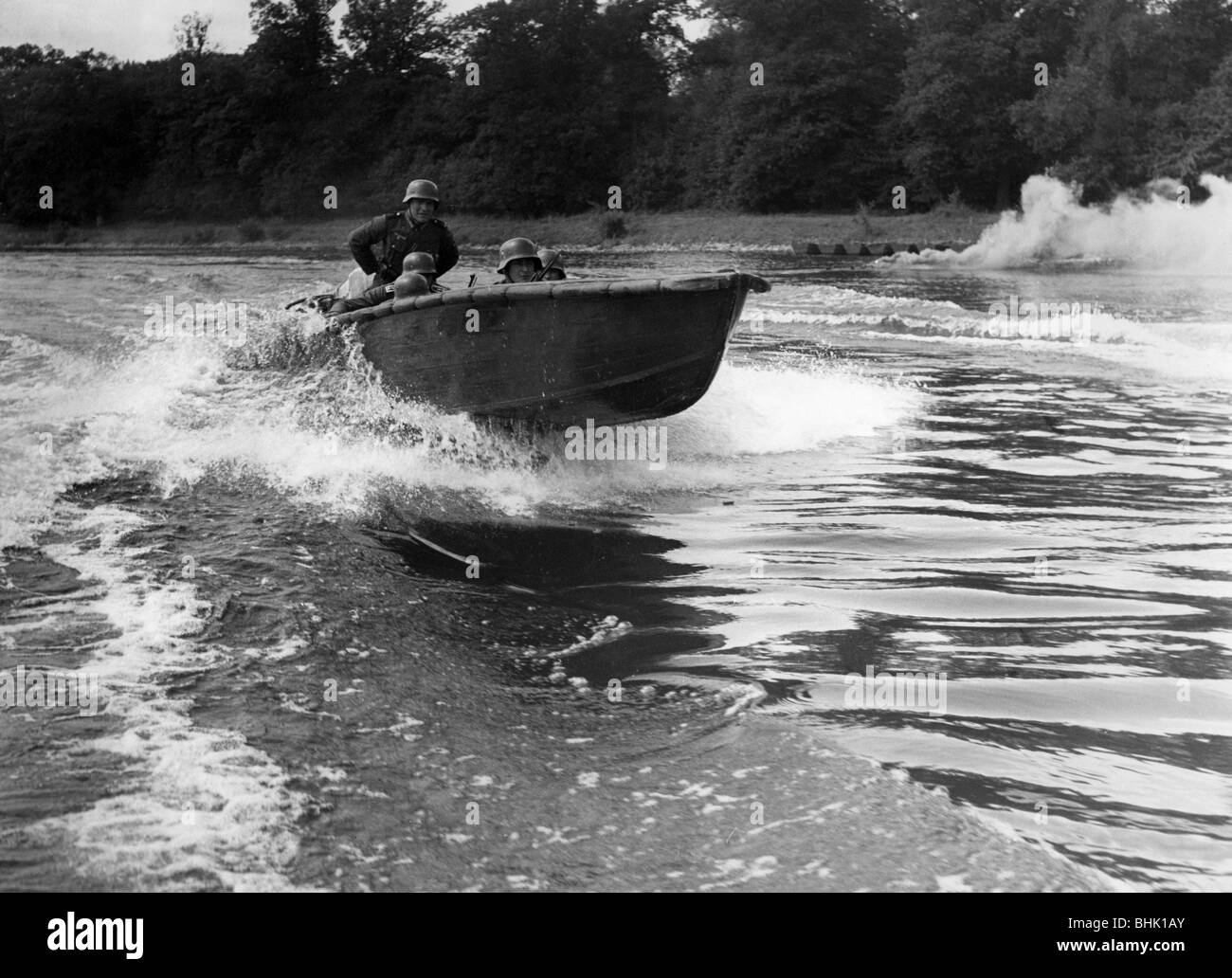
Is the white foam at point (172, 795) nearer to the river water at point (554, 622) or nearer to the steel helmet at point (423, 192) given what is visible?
the river water at point (554, 622)

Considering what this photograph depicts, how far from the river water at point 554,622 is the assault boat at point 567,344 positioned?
422mm

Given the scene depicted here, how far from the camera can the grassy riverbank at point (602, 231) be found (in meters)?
43.9

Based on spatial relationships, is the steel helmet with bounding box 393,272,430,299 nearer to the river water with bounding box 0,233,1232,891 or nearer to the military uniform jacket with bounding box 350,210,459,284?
the river water with bounding box 0,233,1232,891

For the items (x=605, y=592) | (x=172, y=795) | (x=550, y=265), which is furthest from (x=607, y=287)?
(x=172, y=795)

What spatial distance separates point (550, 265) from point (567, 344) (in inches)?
44.7

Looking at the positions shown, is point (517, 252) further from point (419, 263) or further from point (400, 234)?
point (400, 234)

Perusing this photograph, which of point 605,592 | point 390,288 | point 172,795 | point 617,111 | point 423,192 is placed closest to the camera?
point 172,795

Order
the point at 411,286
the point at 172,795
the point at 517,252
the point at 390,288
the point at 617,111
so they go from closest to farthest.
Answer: the point at 172,795, the point at 411,286, the point at 517,252, the point at 390,288, the point at 617,111

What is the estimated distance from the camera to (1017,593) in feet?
19.3

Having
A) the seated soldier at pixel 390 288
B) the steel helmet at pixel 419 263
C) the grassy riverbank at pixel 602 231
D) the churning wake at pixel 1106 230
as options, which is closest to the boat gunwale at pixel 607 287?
the seated soldier at pixel 390 288

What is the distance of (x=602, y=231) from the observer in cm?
5069
